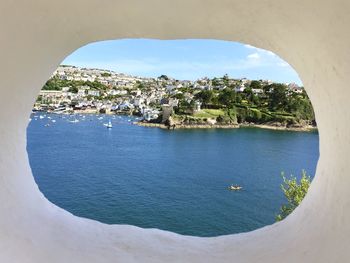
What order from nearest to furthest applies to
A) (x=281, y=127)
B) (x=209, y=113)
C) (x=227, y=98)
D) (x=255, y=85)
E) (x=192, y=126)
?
(x=281, y=127), (x=192, y=126), (x=209, y=113), (x=227, y=98), (x=255, y=85)

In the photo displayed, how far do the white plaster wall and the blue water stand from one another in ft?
54.1

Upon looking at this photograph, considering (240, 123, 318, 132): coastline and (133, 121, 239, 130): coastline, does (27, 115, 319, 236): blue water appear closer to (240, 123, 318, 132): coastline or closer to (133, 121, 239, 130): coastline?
(240, 123, 318, 132): coastline

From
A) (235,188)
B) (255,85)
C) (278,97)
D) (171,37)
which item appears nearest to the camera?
(171,37)

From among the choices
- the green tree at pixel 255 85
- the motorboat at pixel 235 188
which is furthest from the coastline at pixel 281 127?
the motorboat at pixel 235 188

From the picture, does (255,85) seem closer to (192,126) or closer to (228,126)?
(228,126)

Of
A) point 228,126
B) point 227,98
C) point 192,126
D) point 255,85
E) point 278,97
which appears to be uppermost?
point 255,85

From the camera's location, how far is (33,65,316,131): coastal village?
58469mm

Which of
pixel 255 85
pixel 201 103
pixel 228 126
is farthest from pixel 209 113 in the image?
pixel 255 85

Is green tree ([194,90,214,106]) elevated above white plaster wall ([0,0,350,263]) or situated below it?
above

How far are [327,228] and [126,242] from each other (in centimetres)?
143

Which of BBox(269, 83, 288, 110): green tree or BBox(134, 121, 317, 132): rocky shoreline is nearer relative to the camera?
BBox(134, 121, 317, 132): rocky shoreline

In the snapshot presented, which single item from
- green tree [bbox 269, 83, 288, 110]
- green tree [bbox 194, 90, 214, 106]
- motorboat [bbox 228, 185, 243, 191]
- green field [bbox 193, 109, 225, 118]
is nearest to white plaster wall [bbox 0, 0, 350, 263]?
motorboat [bbox 228, 185, 243, 191]

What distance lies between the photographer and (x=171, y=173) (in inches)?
1256

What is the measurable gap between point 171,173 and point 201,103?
3232 cm
